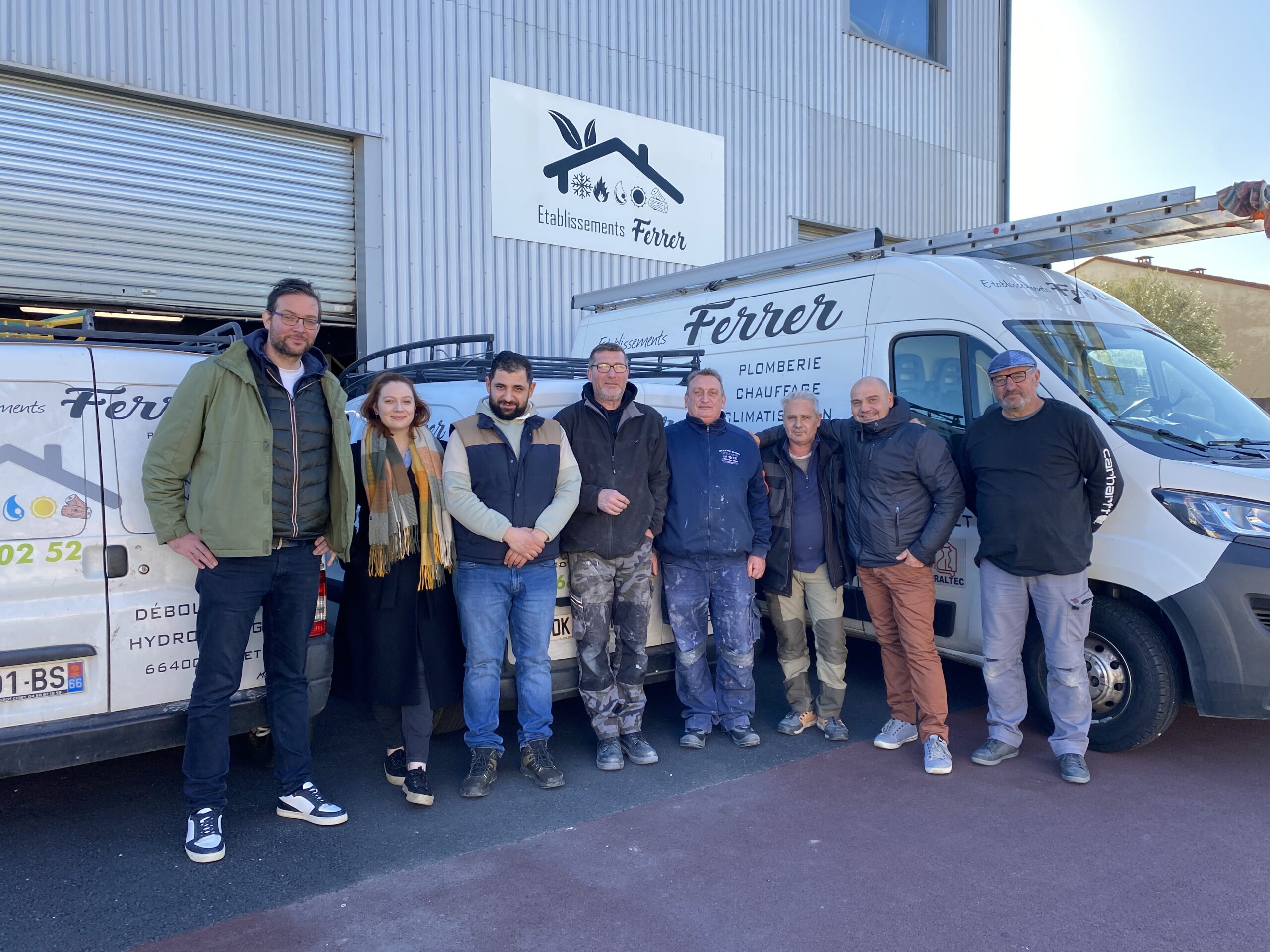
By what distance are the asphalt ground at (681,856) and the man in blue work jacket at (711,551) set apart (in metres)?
0.29

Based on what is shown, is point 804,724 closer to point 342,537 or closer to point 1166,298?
A: point 342,537

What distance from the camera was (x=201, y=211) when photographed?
820 centimetres

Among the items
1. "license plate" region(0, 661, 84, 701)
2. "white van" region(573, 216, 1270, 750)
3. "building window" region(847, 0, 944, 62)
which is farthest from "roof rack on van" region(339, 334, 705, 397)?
"building window" region(847, 0, 944, 62)

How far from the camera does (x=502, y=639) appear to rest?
427 cm

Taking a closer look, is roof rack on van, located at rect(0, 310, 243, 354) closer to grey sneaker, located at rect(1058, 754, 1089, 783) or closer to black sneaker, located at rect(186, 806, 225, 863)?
black sneaker, located at rect(186, 806, 225, 863)

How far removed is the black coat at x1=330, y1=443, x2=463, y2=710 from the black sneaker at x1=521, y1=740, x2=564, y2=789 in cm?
49

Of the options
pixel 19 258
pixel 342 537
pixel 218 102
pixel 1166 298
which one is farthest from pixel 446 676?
pixel 1166 298

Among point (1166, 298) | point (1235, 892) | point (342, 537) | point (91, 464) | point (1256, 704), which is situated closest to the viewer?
point (1235, 892)

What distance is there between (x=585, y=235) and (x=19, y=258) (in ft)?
17.3

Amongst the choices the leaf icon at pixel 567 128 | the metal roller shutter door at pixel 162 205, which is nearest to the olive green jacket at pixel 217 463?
the metal roller shutter door at pixel 162 205

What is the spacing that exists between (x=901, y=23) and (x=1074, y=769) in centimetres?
1222

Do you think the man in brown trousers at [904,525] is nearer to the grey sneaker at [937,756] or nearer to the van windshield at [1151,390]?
the grey sneaker at [937,756]

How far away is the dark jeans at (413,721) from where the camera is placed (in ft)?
13.6

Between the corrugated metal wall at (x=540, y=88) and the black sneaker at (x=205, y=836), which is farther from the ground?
the corrugated metal wall at (x=540, y=88)
